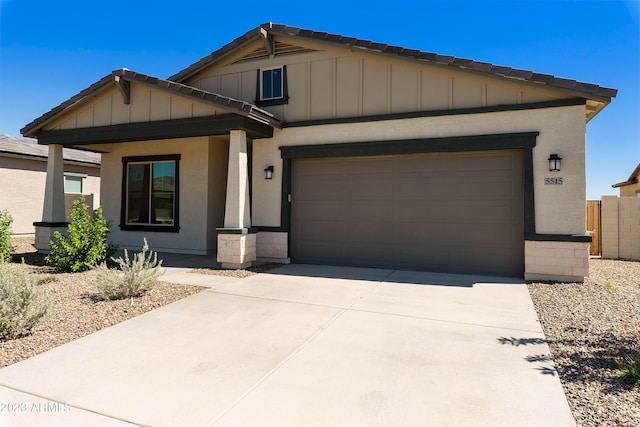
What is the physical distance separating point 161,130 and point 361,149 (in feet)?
16.0

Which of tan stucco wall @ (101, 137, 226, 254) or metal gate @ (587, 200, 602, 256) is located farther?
metal gate @ (587, 200, 602, 256)

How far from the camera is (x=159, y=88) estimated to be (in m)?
8.36

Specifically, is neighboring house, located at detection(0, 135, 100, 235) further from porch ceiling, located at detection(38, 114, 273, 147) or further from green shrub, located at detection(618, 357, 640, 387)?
green shrub, located at detection(618, 357, 640, 387)

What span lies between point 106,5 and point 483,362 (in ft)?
40.4

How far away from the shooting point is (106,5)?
9.89 meters

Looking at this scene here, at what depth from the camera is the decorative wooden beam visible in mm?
9242

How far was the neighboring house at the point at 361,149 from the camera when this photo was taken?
720cm

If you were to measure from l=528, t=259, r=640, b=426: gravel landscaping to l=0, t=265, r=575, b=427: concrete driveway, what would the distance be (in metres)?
0.17

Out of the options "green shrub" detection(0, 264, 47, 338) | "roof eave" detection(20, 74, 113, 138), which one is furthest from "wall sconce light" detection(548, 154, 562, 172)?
"roof eave" detection(20, 74, 113, 138)

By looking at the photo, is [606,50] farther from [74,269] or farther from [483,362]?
[74,269]

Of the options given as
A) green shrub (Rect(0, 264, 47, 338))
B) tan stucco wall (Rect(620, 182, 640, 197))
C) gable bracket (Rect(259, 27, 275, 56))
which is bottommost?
green shrub (Rect(0, 264, 47, 338))

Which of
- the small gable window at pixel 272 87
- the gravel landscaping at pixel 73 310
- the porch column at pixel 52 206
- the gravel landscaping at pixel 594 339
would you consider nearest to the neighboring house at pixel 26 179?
the porch column at pixel 52 206

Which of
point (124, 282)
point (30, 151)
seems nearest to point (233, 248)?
point (124, 282)

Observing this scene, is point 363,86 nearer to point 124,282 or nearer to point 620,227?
point 124,282
